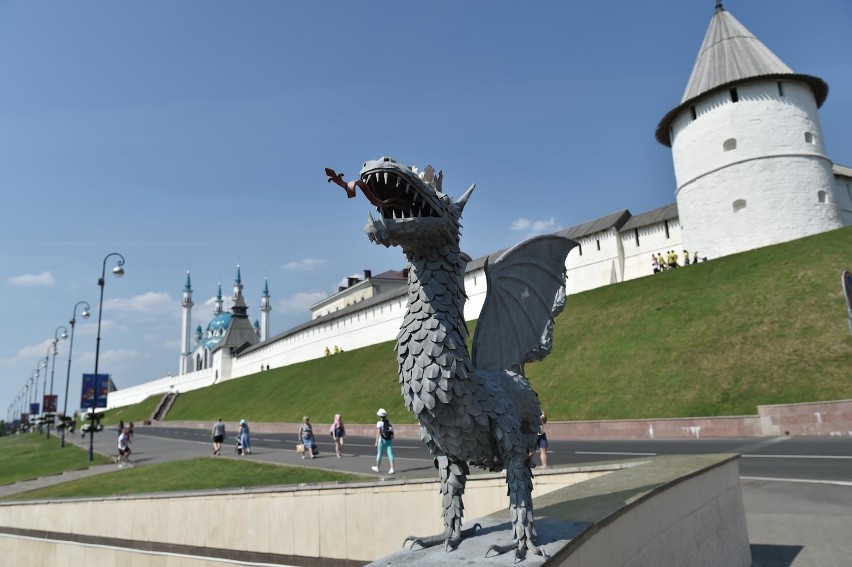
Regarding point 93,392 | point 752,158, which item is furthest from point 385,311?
point 752,158

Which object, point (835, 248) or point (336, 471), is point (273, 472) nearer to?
point (336, 471)

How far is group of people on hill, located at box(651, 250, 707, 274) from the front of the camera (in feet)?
121

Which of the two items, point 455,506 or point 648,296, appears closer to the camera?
point 455,506

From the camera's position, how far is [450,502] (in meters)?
4.35

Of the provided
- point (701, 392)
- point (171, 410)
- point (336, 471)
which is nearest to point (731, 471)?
point (336, 471)

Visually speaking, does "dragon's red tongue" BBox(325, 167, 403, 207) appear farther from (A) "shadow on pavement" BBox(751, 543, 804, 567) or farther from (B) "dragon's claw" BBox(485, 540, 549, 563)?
(A) "shadow on pavement" BBox(751, 543, 804, 567)

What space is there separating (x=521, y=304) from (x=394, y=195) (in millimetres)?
2072

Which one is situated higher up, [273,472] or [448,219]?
[448,219]

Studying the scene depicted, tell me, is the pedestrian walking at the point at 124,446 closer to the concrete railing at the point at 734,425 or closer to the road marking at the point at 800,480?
the concrete railing at the point at 734,425

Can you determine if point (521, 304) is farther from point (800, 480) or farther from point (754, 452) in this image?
point (754, 452)

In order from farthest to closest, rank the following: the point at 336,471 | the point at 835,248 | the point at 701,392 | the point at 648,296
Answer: the point at 648,296 < the point at 835,248 < the point at 701,392 < the point at 336,471

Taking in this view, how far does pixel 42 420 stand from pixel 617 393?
70499 mm

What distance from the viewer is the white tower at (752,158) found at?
118 feet

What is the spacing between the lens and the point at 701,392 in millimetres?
21469
